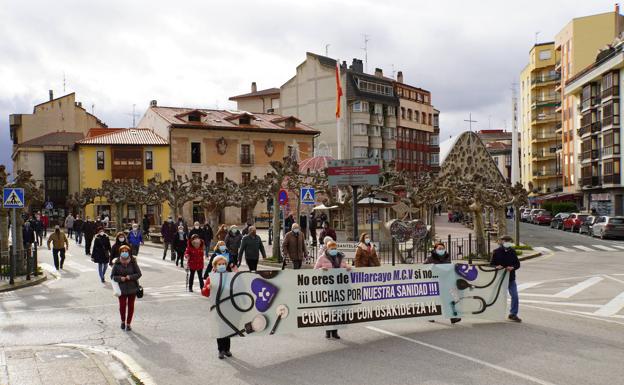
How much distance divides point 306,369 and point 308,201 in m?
14.4

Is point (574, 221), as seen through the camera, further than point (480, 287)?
Yes

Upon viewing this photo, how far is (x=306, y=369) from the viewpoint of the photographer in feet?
29.2

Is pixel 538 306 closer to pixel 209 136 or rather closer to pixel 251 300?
pixel 251 300

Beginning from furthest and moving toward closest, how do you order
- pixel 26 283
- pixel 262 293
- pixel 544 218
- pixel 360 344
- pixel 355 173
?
pixel 544 218 → pixel 355 173 → pixel 26 283 → pixel 360 344 → pixel 262 293

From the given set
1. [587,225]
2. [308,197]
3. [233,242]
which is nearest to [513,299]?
[233,242]

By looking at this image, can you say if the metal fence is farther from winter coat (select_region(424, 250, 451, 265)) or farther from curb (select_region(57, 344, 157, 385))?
winter coat (select_region(424, 250, 451, 265))

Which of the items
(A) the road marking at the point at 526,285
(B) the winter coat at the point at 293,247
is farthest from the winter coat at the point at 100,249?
(A) the road marking at the point at 526,285

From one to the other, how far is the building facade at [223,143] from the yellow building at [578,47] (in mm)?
30601

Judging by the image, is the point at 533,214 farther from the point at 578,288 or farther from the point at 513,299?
the point at 513,299

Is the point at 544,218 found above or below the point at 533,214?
below

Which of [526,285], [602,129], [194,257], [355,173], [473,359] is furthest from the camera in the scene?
[602,129]

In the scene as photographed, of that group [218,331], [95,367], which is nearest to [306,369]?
[218,331]

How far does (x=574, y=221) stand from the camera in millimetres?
50500

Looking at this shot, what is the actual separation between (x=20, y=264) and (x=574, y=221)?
41670 mm
